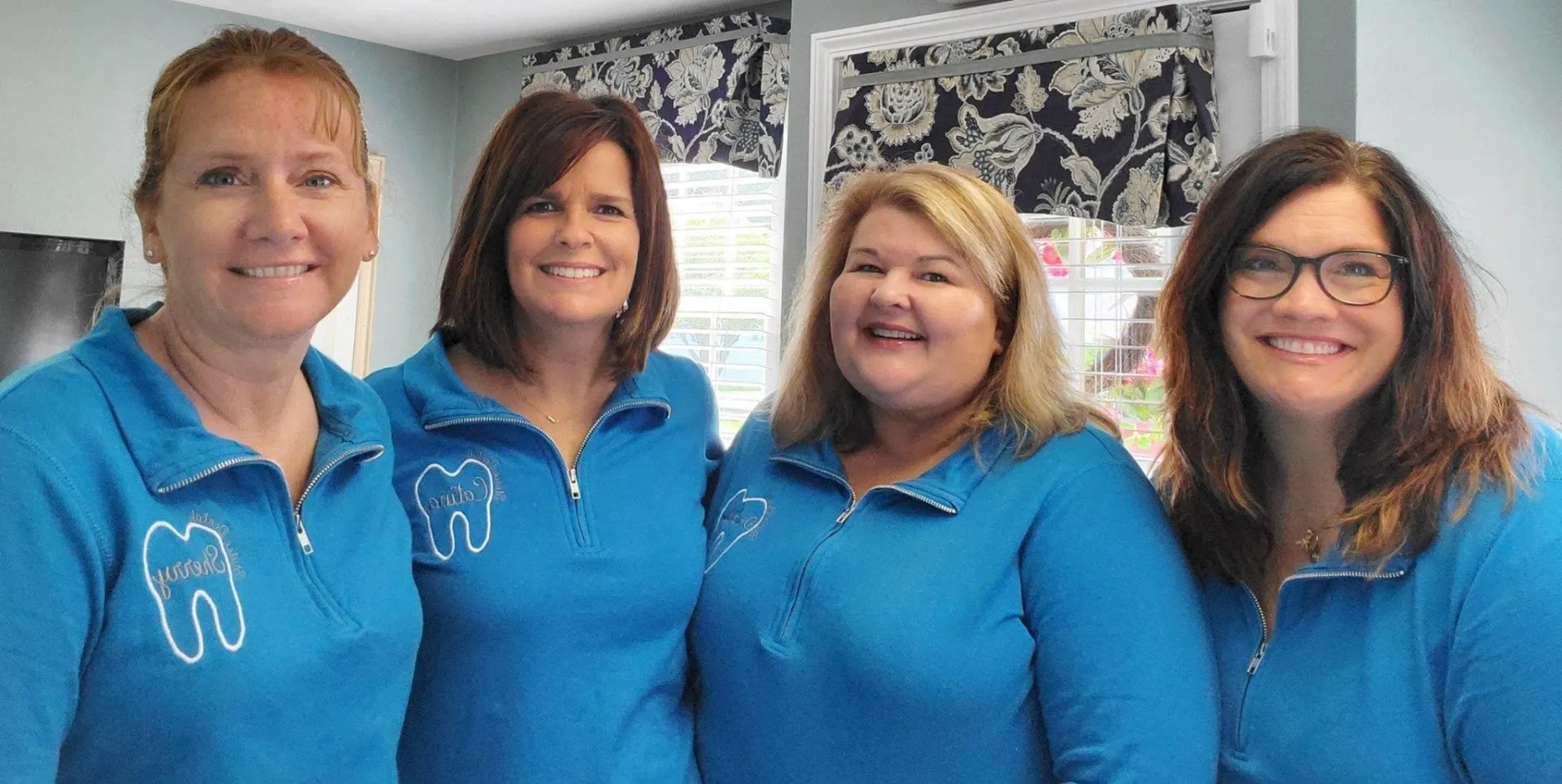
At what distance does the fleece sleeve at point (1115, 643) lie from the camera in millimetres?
1197

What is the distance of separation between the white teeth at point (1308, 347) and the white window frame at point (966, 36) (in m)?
1.58

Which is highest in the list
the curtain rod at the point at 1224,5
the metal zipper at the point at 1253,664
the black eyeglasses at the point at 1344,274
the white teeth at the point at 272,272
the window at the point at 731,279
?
the curtain rod at the point at 1224,5

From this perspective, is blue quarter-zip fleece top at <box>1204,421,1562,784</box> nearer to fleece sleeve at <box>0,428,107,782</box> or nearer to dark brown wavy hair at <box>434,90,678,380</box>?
dark brown wavy hair at <box>434,90,678,380</box>

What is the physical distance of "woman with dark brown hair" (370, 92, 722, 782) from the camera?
4.43 feet

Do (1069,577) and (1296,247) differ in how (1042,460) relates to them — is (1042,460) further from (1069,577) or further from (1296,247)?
(1296,247)

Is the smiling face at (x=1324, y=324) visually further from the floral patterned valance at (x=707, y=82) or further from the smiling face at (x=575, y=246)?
the floral patterned valance at (x=707, y=82)

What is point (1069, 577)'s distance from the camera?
1.25 metres

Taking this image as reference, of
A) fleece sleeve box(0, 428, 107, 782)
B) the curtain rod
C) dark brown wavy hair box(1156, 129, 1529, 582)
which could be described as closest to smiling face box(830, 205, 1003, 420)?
dark brown wavy hair box(1156, 129, 1529, 582)

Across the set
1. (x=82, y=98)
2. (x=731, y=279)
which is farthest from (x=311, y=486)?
(x=82, y=98)

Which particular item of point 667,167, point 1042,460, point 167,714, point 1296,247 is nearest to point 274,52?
point 167,714

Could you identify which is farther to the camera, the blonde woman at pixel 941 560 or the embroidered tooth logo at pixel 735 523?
the embroidered tooth logo at pixel 735 523

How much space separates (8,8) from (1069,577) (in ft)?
15.8

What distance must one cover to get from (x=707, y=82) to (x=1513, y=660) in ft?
13.0

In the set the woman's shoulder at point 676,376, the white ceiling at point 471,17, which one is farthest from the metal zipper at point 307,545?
the white ceiling at point 471,17
